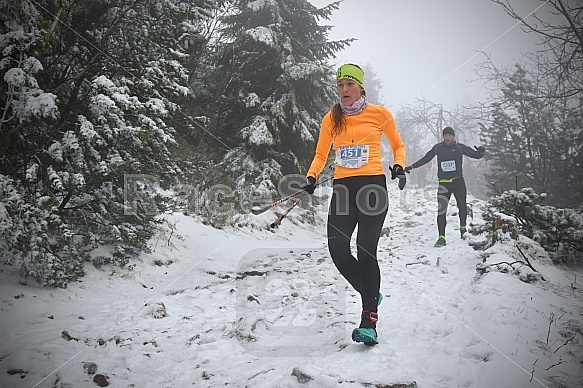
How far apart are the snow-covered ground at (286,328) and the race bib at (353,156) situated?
171 centimetres

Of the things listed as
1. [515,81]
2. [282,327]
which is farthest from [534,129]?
[282,327]

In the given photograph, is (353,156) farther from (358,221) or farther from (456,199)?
(456,199)

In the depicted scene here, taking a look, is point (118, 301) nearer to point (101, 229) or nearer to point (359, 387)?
point (101, 229)

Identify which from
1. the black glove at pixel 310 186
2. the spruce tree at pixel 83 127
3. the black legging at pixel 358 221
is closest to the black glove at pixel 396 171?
the black legging at pixel 358 221

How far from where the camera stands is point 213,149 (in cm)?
914

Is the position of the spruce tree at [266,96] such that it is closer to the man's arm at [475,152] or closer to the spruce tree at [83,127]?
the spruce tree at [83,127]

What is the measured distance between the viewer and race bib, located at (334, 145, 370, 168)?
10.4 feet

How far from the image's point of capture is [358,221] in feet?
10.4

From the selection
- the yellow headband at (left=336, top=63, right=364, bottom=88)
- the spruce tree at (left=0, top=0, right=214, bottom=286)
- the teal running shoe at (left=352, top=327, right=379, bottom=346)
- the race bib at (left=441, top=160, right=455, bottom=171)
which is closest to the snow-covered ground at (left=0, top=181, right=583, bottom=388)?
the teal running shoe at (left=352, top=327, right=379, bottom=346)

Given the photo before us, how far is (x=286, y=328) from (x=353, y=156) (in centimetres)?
197

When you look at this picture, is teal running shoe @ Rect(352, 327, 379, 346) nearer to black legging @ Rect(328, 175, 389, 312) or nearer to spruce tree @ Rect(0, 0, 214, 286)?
black legging @ Rect(328, 175, 389, 312)

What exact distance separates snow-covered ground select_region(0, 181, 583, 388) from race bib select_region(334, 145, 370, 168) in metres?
1.71

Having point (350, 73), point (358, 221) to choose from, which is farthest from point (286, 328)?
point (350, 73)

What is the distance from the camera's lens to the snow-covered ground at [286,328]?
2.29m
